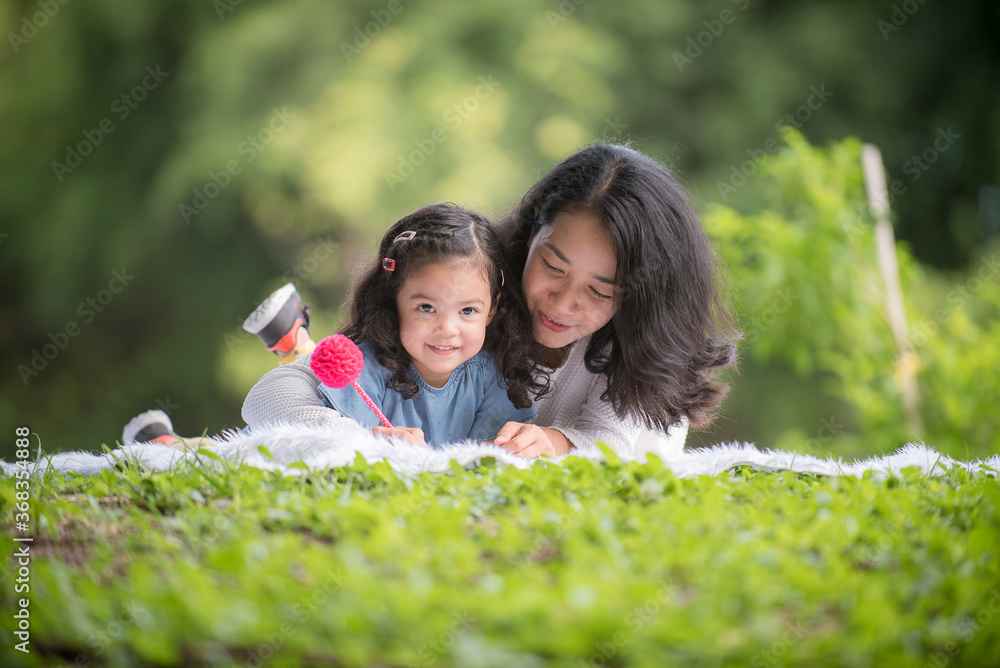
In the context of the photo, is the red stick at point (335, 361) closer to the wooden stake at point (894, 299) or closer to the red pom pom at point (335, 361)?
the red pom pom at point (335, 361)

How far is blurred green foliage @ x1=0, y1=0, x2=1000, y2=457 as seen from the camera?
516cm

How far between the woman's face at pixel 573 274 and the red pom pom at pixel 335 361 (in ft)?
1.74

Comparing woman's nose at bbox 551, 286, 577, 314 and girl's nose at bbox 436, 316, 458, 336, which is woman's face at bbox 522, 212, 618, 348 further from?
girl's nose at bbox 436, 316, 458, 336

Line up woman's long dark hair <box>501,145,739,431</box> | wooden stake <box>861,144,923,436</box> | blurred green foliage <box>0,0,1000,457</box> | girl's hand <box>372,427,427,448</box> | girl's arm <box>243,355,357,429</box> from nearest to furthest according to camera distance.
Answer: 1. girl's hand <box>372,427,427,448</box>
2. girl's arm <box>243,355,357,429</box>
3. woman's long dark hair <box>501,145,739,431</box>
4. wooden stake <box>861,144,923,436</box>
5. blurred green foliage <box>0,0,1000,457</box>

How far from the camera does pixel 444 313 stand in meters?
2.01

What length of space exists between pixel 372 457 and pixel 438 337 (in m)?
A: 0.50

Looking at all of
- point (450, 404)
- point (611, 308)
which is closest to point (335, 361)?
point (450, 404)

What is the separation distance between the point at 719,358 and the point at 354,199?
3.16 metres

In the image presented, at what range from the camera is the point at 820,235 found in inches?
138

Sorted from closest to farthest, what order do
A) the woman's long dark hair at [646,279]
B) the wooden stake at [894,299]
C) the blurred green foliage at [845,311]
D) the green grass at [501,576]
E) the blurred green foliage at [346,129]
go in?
1. the green grass at [501,576]
2. the woman's long dark hair at [646,279]
3. the blurred green foliage at [845,311]
4. the wooden stake at [894,299]
5. the blurred green foliage at [346,129]

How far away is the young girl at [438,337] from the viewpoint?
6.62 ft

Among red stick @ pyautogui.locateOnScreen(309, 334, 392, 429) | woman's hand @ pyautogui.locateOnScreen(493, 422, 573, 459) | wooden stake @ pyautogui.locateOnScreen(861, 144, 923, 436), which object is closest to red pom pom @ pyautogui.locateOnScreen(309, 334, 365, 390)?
red stick @ pyautogui.locateOnScreen(309, 334, 392, 429)

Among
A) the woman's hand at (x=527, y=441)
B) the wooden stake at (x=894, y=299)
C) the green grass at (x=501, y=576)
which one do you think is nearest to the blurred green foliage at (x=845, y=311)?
the wooden stake at (x=894, y=299)

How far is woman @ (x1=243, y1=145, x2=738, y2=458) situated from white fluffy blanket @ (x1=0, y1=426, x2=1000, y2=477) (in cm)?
31
